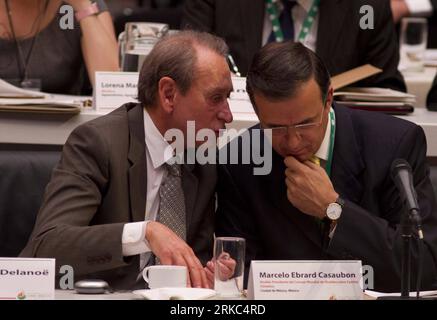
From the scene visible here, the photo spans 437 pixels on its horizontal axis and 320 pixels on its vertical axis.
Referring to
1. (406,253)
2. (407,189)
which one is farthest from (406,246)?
(407,189)

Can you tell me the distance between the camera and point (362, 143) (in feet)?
10.5

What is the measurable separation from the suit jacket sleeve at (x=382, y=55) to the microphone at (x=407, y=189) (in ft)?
6.13

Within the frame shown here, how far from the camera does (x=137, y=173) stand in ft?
10.4

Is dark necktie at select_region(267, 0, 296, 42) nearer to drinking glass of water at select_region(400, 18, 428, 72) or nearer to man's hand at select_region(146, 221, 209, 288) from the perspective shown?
drinking glass of water at select_region(400, 18, 428, 72)

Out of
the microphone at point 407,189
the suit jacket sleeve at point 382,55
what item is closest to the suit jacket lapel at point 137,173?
the microphone at point 407,189

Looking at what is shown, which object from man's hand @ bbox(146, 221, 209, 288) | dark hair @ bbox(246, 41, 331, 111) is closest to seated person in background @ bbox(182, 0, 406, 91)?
dark hair @ bbox(246, 41, 331, 111)

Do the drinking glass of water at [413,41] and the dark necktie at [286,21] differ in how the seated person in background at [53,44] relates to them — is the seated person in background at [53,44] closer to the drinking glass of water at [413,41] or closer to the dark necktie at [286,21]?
the dark necktie at [286,21]

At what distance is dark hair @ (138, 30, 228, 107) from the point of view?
321cm

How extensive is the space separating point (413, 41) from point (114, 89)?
2732mm

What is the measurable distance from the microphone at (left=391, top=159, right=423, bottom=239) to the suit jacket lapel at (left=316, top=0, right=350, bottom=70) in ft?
5.99

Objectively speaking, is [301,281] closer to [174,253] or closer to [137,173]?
[174,253]

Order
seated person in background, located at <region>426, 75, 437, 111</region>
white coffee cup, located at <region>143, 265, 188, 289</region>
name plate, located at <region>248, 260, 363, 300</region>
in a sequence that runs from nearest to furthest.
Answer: name plate, located at <region>248, 260, 363, 300</region> → white coffee cup, located at <region>143, 265, 188, 289</region> → seated person in background, located at <region>426, 75, 437, 111</region>

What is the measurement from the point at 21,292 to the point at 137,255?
67 centimetres

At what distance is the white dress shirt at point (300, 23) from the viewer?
4449 mm
